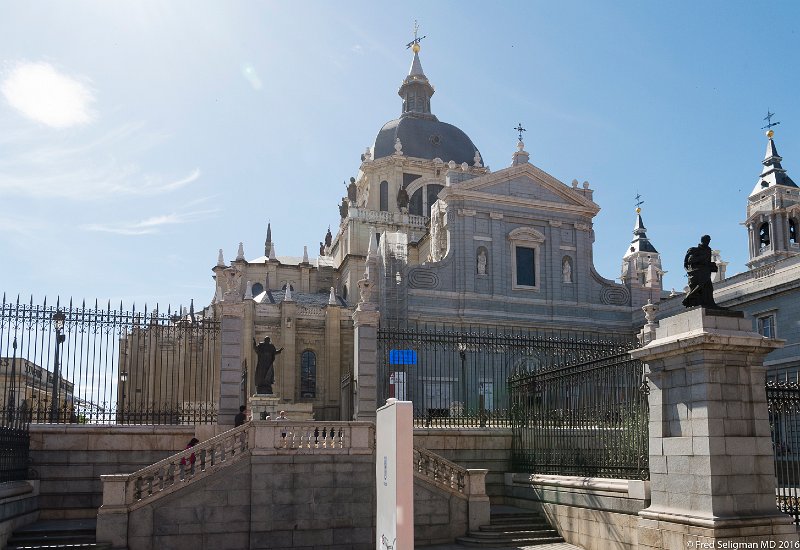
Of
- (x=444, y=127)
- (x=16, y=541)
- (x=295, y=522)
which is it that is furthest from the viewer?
(x=444, y=127)

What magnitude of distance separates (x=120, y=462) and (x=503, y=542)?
8711mm

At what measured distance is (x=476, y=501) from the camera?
1736cm

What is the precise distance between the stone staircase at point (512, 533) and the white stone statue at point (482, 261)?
22946 mm

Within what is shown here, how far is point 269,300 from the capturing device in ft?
167

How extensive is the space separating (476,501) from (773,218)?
3618 cm

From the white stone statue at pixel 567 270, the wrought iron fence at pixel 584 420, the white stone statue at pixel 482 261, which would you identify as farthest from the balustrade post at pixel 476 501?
the white stone statue at pixel 567 270

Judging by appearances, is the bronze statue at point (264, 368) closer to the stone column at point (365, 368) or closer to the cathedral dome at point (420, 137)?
the stone column at point (365, 368)

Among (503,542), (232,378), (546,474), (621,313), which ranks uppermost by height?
(621,313)

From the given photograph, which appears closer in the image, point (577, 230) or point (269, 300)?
point (577, 230)

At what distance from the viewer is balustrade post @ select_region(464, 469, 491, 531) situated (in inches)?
681

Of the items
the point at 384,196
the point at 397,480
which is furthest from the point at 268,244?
the point at 397,480

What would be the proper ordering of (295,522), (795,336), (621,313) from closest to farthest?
(295,522) < (795,336) < (621,313)

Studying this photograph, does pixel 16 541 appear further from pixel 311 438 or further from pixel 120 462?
pixel 311 438

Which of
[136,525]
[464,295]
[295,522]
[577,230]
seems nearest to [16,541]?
[136,525]
